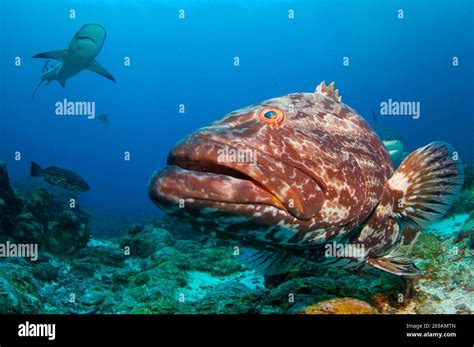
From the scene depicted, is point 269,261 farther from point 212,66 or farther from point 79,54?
point 212,66

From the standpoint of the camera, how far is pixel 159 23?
8181 centimetres

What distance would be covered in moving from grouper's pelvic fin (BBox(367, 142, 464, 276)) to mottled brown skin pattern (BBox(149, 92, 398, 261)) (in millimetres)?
323

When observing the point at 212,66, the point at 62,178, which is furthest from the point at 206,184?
the point at 212,66

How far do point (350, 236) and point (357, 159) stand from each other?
877 millimetres

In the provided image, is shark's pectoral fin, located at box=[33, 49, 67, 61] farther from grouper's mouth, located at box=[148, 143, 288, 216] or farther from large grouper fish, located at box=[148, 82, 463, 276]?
grouper's mouth, located at box=[148, 143, 288, 216]

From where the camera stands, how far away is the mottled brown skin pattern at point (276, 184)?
102 inches

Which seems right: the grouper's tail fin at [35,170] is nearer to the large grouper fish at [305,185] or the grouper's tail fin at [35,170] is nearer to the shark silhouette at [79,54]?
the shark silhouette at [79,54]

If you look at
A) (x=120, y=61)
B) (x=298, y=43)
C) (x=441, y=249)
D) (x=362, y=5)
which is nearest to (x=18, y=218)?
(x=441, y=249)

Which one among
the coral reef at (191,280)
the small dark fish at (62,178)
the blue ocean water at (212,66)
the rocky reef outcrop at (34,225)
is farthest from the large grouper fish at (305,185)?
the blue ocean water at (212,66)

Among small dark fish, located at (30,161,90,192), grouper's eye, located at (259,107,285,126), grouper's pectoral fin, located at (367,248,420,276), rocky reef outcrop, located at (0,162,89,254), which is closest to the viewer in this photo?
grouper's eye, located at (259,107,285,126)

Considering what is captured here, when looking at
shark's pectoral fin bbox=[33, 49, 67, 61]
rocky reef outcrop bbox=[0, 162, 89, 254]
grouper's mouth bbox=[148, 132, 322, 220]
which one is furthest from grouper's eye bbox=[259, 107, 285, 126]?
shark's pectoral fin bbox=[33, 49, 67, 61]

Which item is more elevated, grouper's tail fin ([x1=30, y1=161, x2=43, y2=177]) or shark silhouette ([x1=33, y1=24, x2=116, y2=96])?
shark silhouette ([x1=33, y1=24, x2=116, y2=96])

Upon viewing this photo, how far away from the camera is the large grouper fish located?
2627mm

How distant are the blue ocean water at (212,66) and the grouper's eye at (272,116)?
46516 millimetres
